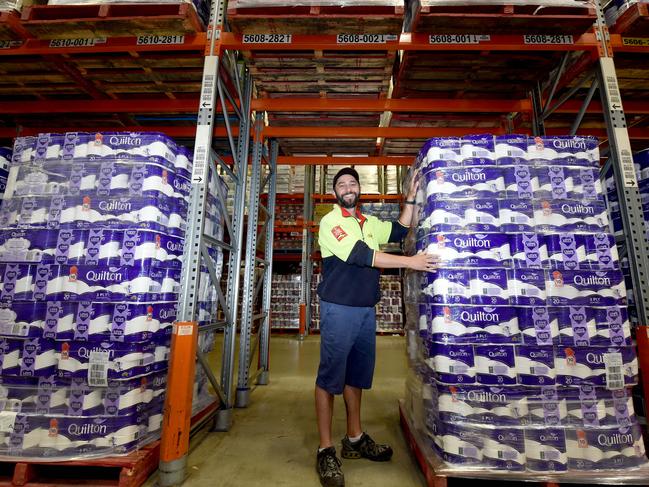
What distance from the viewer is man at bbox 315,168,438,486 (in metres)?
2.47

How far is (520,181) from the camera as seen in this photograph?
2.51 meters

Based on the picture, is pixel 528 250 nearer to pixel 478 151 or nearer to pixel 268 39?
pixel 478 151

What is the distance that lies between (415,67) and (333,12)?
1229 mm

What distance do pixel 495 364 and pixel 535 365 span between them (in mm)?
292

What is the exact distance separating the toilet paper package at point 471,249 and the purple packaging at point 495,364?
619 mm

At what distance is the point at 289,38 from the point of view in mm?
2988

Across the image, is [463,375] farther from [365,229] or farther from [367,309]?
[365,229]

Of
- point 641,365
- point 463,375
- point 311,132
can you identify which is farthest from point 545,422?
point 311,132

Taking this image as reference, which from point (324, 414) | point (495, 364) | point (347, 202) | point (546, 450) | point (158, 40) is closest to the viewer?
point (546, 450)

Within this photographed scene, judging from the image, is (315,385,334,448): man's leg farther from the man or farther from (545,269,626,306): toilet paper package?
(545,269,626,306): toilet paper package

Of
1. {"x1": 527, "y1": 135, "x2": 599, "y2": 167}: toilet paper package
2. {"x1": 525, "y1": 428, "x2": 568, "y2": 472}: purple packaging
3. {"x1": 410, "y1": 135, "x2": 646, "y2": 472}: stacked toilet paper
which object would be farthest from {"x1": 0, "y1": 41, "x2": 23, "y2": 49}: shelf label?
{"x1": 525, "y1": 428, "x2": 568, "y2": 472}: purple packaging

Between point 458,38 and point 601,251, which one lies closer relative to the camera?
point 601,251

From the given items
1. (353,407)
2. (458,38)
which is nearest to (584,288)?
(353,407)

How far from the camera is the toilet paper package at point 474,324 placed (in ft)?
7.55
